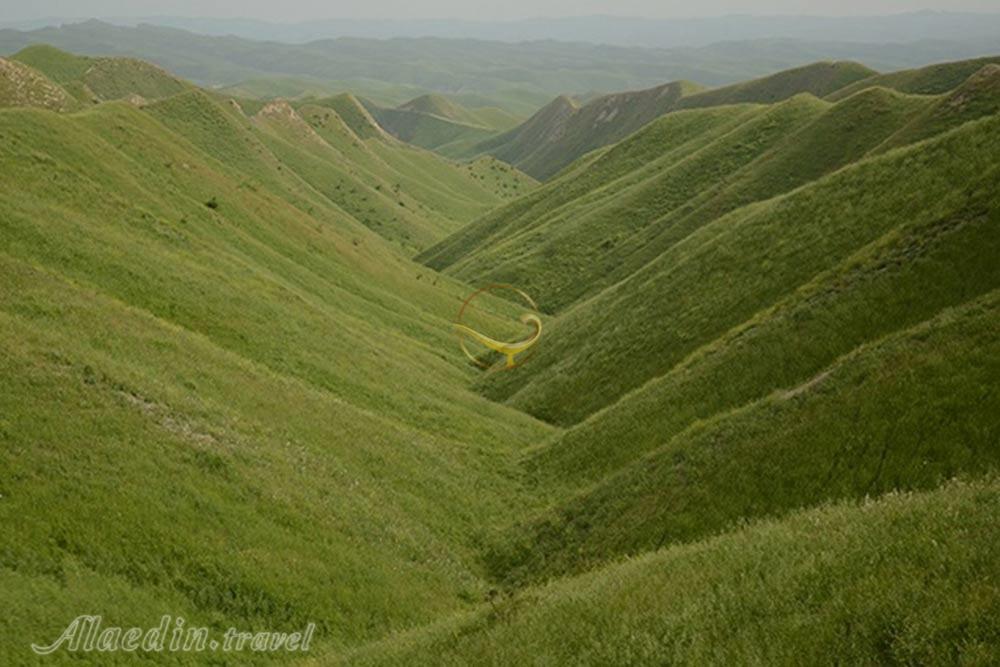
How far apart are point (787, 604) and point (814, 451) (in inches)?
476

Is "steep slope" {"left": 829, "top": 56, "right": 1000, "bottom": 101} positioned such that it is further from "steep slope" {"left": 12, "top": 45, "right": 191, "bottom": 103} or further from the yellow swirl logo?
"steep slope" {"left": 12, "top": 45, "right": 191, "bottom": 103}

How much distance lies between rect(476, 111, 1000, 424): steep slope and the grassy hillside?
26056mm

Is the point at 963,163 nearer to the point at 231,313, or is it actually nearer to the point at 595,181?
the point at 231,313

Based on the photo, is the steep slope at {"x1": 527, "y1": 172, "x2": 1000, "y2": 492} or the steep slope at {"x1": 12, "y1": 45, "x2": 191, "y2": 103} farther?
the steep slope at {"x1": 12, "y1": 45, "x2": 191, "y2": 103}

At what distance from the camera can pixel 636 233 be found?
298 feet

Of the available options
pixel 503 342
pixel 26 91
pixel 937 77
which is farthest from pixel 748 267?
pixel 937 77

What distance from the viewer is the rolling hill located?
1320 cm

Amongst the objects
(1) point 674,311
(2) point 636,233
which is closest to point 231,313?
(1) point 674,311

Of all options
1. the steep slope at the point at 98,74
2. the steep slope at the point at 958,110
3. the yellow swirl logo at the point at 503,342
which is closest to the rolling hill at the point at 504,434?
the steep slope at the point at 958,110

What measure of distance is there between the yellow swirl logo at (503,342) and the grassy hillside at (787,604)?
143ft

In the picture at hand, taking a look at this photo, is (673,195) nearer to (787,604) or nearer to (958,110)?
(958,110)

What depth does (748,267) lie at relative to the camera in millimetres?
47031

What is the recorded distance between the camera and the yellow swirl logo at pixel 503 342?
2416 inches

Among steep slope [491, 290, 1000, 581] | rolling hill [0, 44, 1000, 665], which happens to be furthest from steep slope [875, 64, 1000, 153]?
steep slope [491, 290, 1000, 581]
